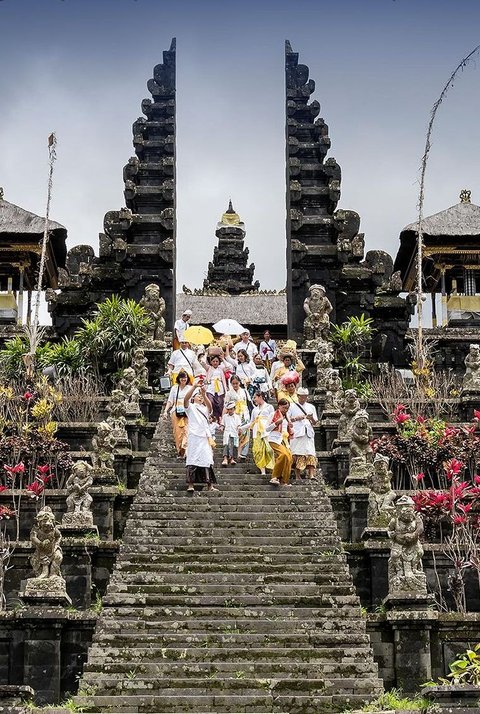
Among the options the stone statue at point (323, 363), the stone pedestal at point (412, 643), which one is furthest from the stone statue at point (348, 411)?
the stone pedestal at point (412, 643)

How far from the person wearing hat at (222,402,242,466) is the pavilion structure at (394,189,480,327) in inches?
613

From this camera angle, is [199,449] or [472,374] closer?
[199,449]

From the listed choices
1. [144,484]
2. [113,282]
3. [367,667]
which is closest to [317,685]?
[367,667]

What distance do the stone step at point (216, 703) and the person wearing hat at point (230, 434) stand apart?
5694 millimetres

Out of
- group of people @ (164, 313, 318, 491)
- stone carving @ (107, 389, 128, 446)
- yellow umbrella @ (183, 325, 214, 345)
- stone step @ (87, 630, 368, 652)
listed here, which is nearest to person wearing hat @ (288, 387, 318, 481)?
group of people @ (164, 313, 318, 491)

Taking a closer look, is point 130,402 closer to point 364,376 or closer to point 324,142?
point 364,376

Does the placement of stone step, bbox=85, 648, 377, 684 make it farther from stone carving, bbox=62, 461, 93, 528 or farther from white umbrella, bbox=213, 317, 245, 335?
white umbrella, bbox=213, 317, 245, 335

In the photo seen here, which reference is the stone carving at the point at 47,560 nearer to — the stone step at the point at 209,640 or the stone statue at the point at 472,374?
the stone step at the point at 209,640

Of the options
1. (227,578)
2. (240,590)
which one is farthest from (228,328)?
(240,590)

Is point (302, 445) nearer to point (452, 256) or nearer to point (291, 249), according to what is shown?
point (291, 249)

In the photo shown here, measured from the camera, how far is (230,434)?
19.1 meters

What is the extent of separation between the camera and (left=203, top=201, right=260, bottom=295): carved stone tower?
49.5 metres

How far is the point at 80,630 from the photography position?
48.2 feet

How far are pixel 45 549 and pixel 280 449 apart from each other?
14.6 feet
